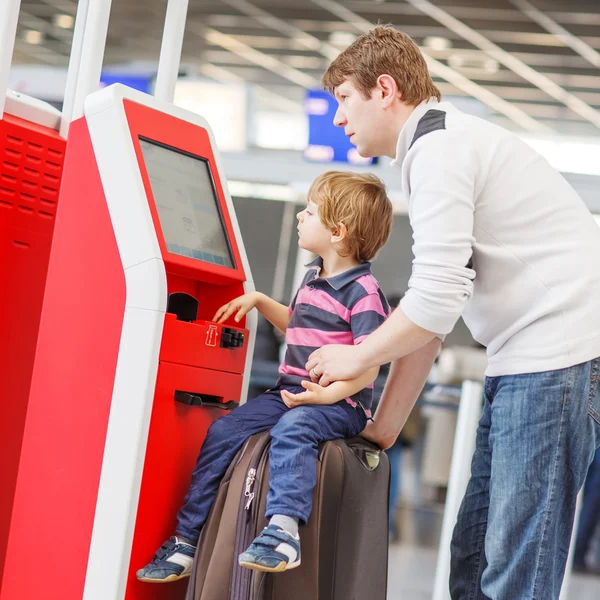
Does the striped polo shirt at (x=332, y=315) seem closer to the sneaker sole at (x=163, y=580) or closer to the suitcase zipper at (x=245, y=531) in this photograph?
the suitcase zipper at (x=245, y=531)

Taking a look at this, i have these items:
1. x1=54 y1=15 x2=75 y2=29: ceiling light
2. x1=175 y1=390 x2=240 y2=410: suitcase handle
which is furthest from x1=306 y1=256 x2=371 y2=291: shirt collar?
x1=54 y1=15 x2=75 y2=29: ceiling light

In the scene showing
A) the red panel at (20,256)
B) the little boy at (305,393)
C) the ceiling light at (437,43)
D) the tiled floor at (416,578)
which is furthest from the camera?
the ceiling light at (437,43)

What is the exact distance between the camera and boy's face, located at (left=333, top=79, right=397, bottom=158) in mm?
1801

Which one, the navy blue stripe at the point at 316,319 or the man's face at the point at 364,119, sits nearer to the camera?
the man's face at the point at 364,119


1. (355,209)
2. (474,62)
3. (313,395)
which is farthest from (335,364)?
(474,62)

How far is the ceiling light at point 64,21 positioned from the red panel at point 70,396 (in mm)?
7862

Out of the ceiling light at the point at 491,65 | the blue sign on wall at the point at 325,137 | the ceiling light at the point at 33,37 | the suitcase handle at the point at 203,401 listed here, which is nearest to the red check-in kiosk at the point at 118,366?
the suitcase handle at the point at 203,401

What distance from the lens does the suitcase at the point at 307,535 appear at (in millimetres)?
1756

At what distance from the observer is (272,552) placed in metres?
1.65

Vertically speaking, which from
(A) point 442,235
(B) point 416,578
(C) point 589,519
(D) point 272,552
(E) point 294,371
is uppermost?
(A) point 442,235

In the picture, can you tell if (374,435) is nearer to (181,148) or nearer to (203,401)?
(203,401)

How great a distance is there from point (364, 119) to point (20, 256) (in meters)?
0.90

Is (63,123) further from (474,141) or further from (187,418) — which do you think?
(474,141)

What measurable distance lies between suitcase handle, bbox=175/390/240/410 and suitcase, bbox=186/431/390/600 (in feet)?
0.53
